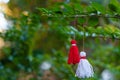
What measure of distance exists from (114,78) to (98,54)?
0.42m

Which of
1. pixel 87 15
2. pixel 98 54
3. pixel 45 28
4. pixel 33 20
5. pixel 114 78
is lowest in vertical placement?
pixel 114 78

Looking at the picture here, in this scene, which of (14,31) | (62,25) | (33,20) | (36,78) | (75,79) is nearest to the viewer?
(75,79)

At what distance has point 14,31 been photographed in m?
1.79

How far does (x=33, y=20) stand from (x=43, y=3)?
909 mm

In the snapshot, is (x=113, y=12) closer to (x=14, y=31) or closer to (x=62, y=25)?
(x=62, y=25)

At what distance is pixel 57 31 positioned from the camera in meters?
1.81

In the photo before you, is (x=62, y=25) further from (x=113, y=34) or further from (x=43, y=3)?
(x=43, y=3)

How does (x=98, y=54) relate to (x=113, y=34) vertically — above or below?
below

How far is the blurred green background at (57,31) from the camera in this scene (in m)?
1.18

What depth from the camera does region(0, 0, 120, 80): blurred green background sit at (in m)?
1.18

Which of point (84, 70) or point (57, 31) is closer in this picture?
point (84, 70)

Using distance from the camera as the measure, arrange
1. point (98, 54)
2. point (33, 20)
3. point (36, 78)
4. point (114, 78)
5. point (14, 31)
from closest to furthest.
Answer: point (33, 20) < point (14, 31) < point (36, 78) < point (98, 54) < point (114, 78)

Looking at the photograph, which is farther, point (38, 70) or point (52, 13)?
point (38, 70)

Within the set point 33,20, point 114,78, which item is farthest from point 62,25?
point 114,78
